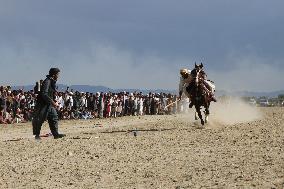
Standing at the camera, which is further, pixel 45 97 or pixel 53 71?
pixel 53 71

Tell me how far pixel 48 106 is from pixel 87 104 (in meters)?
19.5

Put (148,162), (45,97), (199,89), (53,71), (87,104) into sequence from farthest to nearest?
(87,104) → (199,89) → (53,71) → (45,97) → (148,162)

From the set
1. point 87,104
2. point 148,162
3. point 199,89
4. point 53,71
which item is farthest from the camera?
point 87,104

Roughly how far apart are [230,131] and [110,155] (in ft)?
23.4

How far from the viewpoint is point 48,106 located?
68.9 feet

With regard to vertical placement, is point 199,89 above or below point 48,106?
above

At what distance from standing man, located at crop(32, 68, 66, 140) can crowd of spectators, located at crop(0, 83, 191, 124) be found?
731cm

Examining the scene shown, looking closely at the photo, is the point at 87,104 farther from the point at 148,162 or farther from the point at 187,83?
the point at 148,162

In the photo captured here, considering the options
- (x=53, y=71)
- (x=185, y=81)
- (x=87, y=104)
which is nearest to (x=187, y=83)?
(x=185, y=81)

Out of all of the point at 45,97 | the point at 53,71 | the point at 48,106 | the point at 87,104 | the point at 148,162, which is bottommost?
the point at 148,162

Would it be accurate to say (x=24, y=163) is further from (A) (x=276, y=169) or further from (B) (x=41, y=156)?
(A) (x=276, y=169)

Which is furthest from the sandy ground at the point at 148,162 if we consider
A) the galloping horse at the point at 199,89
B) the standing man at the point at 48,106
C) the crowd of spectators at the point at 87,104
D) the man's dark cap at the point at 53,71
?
the crowd of spectators at the point at 87,104

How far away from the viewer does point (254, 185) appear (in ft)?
36.7

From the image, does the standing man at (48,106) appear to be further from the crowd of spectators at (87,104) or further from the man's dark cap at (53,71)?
the crowd of spectators at (87,104)
